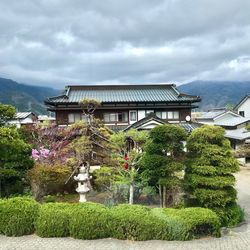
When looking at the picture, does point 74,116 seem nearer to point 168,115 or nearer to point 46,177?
point 168,115

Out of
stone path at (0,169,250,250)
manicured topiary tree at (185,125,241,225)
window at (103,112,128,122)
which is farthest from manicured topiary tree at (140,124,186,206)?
window at (103,112,128,122)

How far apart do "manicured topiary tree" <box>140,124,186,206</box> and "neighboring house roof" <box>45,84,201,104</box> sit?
1889 cm

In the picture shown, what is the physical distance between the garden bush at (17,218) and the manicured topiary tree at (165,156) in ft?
16.1

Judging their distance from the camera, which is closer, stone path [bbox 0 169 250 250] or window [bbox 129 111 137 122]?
stone path [bbox 0 169 250 250]

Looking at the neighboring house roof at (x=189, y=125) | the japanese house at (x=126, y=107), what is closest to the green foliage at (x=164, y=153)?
the neighboring house roof at (x=189, y=125)

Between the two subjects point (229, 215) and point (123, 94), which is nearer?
point (229, 215)

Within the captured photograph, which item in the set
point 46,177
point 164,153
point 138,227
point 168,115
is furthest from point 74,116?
point 138,227

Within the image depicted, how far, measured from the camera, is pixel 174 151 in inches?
547

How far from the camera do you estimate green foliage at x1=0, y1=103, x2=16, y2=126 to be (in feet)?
50.2

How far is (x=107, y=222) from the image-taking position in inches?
447

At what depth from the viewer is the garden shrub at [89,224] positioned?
37.0ft

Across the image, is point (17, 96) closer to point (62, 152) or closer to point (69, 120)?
point (69, 120)

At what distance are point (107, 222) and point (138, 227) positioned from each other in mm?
1098

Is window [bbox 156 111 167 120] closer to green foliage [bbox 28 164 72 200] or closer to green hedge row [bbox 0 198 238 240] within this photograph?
green foliage [bbox 28 164 72 200]
